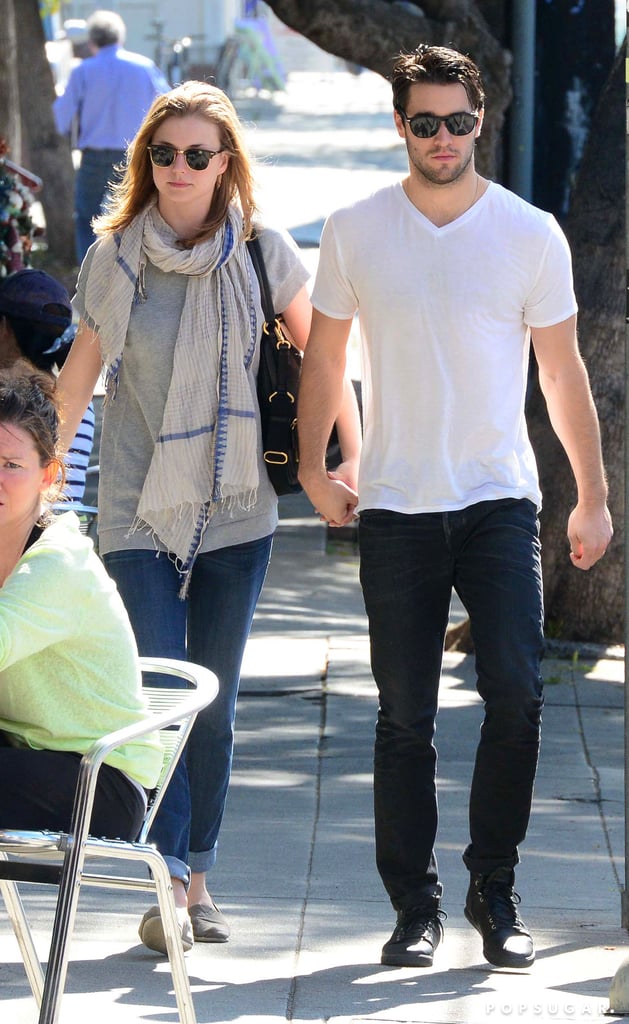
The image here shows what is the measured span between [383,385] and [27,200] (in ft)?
18.3

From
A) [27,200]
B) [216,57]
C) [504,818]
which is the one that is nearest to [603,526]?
[504,818]

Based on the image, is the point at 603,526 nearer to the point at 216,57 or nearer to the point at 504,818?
the point at 504,818

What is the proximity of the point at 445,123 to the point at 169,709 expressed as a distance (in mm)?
1447

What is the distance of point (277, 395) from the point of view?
13.6 ft

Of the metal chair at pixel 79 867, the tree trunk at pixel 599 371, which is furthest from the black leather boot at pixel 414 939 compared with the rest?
the tree trunk at pixel 599 371

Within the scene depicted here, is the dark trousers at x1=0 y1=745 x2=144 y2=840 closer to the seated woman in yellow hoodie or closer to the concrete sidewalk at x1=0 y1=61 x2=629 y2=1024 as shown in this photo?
the seated woman in yellow hoodie

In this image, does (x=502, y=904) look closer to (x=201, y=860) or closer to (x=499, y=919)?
(x=499, y=919)

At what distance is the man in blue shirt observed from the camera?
13.2m

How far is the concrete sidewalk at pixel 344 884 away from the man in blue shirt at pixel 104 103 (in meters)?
6.97

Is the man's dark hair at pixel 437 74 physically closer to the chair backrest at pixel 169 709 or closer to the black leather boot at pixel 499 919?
the chair backrest at pixel 169 709

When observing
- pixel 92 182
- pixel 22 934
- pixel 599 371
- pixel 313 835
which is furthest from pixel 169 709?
pixel 92 182

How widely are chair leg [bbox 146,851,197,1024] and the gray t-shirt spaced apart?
4.07 ft

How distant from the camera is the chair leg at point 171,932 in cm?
294

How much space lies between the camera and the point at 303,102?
157ft
